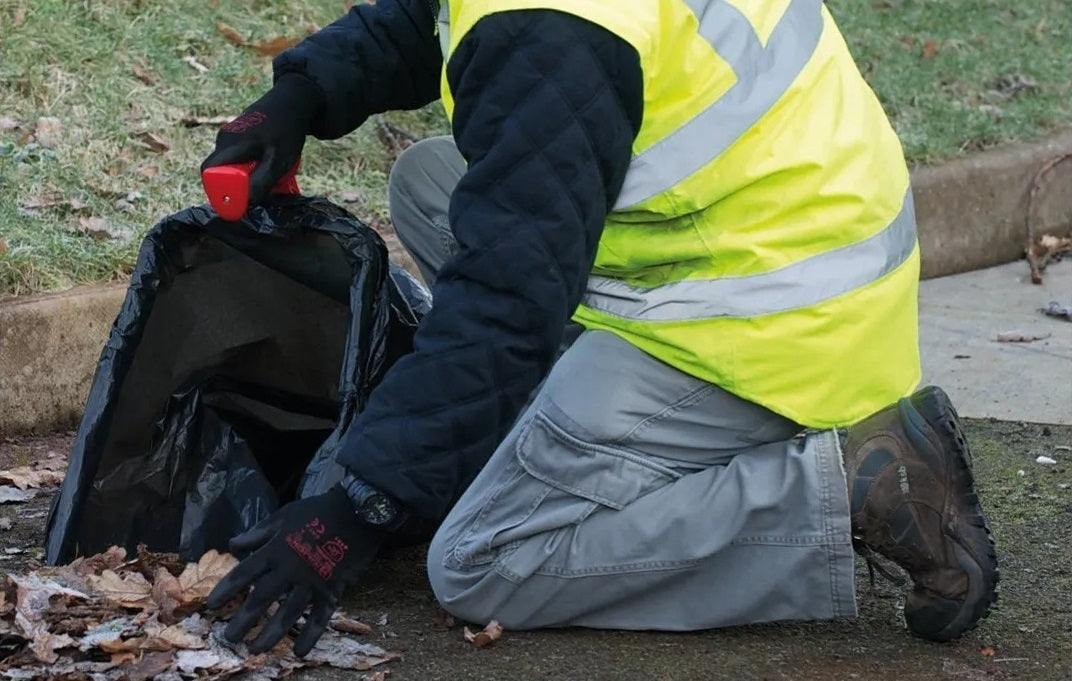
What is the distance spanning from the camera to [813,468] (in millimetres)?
2551

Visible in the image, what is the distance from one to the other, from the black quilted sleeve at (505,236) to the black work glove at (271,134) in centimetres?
70

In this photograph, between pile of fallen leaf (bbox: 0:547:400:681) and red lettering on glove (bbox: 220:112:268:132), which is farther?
red lettering on glove (bbox: 220:112:268:132)

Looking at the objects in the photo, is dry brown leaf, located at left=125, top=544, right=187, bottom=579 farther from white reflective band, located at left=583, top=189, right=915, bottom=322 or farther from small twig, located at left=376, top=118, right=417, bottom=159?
small twig, located at left=376, top=118, right=417, bottom=159

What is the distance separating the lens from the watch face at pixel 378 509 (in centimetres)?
233

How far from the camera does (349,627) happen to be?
2.63 metres

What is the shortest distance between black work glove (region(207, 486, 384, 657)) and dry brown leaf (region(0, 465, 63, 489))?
1214 millimetres

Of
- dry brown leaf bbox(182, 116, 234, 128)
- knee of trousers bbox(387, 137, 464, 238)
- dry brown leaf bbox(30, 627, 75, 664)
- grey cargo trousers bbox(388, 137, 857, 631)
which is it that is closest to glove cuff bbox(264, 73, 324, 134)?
knee of trousers bbox(387, 137, 464, 238)

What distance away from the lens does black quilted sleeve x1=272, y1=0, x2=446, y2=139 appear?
307 centimetres

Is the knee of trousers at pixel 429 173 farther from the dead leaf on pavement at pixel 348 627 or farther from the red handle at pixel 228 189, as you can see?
the dead leaf on pavement at pixel 348 627

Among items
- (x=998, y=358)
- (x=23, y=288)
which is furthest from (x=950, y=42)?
(x=23, y=288)

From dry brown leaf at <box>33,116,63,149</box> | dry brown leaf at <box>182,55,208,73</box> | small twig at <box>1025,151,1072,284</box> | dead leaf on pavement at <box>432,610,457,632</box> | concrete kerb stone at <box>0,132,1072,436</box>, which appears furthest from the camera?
small twig at <box>1025,151,1072,284</box>

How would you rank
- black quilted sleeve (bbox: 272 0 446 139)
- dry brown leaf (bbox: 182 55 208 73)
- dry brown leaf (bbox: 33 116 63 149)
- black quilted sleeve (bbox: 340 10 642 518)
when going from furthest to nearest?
dry brown leaf (bbox: 182 55 208 73)
dry brown leaf (bbox: 33 116 63 149)
black quilted sleeve (bbox: 272 0 446 139)
black quilted sleeve (bbox: 340 10 642 518)

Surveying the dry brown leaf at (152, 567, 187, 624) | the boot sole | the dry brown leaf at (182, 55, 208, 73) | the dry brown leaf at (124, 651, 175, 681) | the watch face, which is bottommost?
the boot sole

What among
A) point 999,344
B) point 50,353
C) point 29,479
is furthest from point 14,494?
point 999,344
